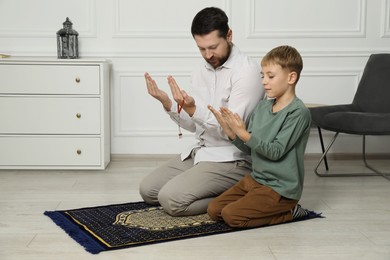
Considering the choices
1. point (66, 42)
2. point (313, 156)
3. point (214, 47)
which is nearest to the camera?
point (214, 47)

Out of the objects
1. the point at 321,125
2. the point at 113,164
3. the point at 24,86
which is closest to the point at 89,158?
the point at 113,164

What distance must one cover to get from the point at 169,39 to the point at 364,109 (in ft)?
4.75

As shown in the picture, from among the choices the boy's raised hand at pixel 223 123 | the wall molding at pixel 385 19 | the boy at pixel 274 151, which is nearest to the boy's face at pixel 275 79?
the boy at pixel 274 151

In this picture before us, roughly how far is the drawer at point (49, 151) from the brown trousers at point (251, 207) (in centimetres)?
143

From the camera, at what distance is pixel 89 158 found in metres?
3.92

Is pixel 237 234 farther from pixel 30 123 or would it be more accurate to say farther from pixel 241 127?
pixel 30 123

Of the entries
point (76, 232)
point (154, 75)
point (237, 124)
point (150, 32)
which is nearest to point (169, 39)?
point (150, 32)

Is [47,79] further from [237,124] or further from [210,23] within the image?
[237,124]

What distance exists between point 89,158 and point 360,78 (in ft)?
6.74

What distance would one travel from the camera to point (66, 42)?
4.05m

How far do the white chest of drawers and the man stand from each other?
1101mm

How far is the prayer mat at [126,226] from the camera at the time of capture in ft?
7.97

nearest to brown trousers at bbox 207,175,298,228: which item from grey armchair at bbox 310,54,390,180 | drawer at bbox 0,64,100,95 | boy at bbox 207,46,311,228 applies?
boy at bbox 207,46,311,228

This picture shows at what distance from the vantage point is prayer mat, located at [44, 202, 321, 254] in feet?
7.97
